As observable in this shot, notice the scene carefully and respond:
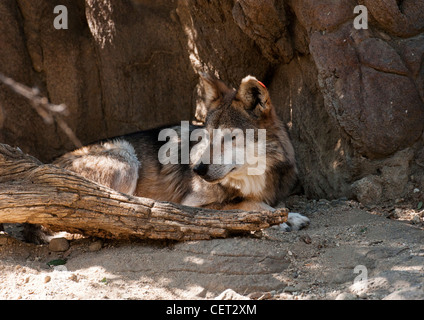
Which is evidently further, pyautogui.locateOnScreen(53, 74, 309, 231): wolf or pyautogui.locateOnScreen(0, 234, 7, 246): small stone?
pyautogui.locateOnScreen(53, 74, 309, 231): wolf

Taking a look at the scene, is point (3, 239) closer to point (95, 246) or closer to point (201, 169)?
point (95, 246)

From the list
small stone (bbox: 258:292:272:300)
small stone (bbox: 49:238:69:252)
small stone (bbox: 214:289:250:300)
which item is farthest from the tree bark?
small stone (bbox: 214:289:250:300)

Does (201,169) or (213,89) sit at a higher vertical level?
(213,89)

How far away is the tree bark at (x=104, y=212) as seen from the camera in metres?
4.27

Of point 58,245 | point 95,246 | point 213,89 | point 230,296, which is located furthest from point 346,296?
point 213,89

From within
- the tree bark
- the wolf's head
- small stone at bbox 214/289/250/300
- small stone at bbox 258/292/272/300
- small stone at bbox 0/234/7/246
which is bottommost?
small stone at bbox 258/292/272/300

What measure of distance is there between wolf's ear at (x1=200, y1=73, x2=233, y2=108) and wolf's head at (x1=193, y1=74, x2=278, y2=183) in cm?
→ 4

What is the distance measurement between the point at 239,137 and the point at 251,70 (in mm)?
2026

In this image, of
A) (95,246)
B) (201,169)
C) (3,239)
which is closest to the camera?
(95,246)

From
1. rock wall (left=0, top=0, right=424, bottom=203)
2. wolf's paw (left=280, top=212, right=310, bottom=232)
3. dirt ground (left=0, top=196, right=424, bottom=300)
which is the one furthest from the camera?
rock wall (left=0, top=0, right=424, bottom=203)

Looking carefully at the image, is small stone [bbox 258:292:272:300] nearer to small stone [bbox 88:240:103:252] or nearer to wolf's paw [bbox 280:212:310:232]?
wolf's paw [bbox 280:212:310:232]

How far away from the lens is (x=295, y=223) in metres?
5.16

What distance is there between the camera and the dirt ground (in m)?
3.62

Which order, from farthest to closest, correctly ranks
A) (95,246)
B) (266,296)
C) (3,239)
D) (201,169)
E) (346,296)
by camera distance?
1. (201,169)
2. (3,239)
3. (95,246)
4. (266,296)
5. (346,296)
